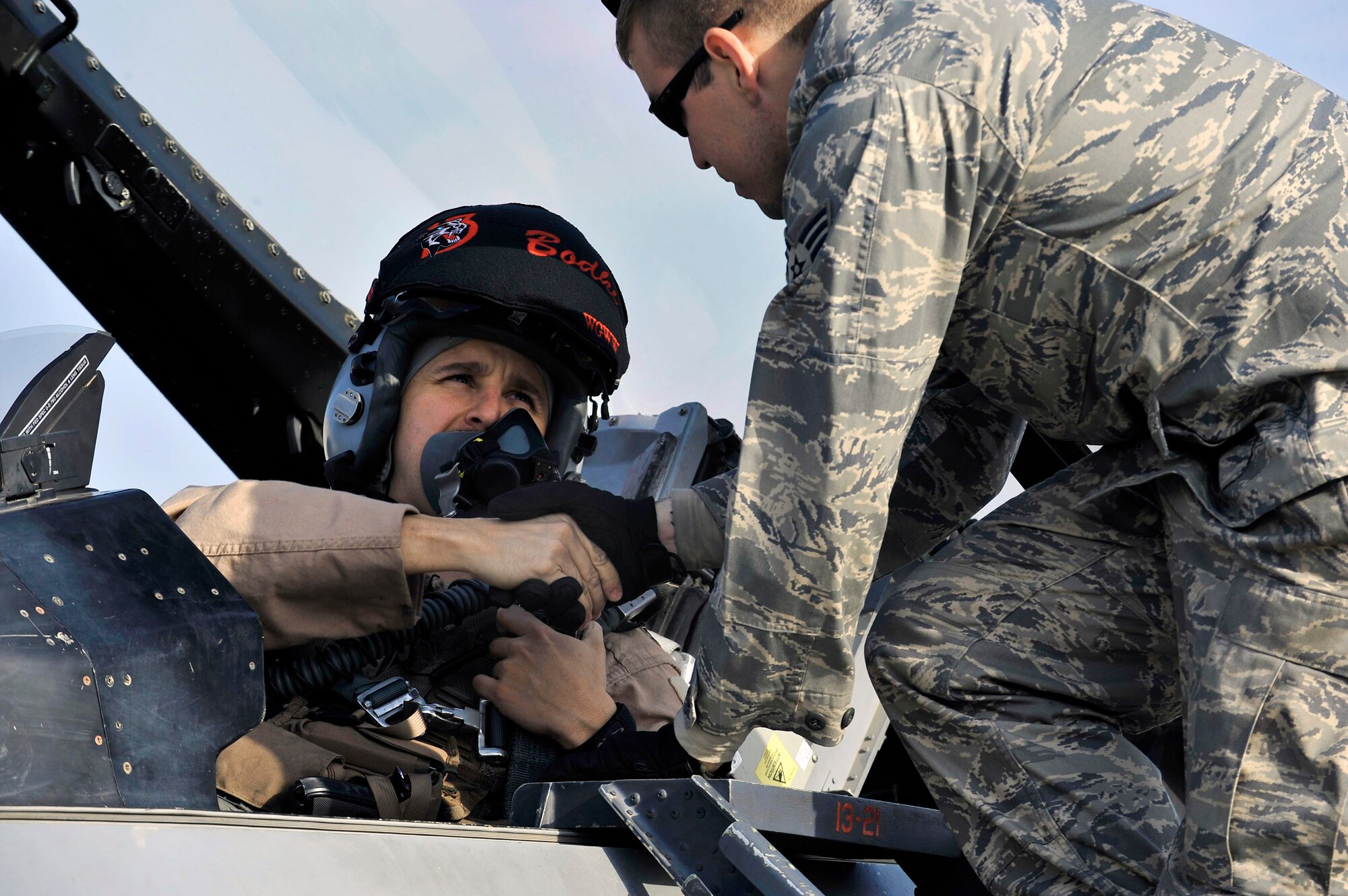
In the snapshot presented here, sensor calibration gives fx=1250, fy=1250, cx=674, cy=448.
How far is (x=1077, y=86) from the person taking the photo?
4.62ft

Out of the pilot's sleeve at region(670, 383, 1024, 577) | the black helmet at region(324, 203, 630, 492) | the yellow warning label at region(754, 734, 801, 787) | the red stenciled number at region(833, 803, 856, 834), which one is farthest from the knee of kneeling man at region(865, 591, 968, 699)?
the black helmet at region(324, 203, 630, 492)

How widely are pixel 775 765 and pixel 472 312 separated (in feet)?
3.77

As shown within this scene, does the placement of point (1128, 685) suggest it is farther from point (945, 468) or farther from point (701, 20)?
point (701, 20)

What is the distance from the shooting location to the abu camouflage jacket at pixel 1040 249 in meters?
1.35

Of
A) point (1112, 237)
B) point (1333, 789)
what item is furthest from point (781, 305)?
point (1333, 789)

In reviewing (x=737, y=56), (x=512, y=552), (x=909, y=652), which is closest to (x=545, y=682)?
(x=512, y=552)

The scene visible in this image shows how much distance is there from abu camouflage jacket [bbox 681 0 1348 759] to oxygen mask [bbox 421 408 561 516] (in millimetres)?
1045

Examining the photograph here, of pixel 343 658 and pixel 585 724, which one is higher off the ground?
pixel 343 658

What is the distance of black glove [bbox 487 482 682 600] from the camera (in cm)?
212

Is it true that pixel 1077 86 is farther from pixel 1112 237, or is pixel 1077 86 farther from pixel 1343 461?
pixel 1343 461

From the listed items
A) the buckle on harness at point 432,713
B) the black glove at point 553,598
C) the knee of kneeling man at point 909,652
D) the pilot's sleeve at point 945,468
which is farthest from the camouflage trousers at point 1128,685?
the buckle on harness at point 432,713

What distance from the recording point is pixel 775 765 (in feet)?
8.36

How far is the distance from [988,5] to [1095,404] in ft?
1.63

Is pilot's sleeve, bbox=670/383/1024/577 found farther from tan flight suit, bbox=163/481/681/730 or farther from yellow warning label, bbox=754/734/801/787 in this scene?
yellow warning label, bbox=754/734/801/787
